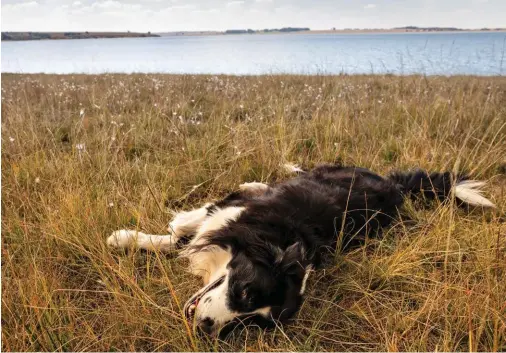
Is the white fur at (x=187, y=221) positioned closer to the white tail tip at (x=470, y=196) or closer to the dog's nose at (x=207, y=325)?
the dog's nose at (x=207, y=325)

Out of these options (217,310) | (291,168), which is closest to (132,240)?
(217,310)

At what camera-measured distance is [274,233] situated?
2594 millimetres

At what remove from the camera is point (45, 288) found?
82.7 inches

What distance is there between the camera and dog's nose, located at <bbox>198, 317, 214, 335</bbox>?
2051 millimetres

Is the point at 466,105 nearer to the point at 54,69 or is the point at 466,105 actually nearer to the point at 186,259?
the point at 186,259

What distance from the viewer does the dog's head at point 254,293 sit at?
2.08 m

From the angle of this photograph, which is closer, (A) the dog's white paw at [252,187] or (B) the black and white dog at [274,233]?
(B) the black and white dog at [274,233]

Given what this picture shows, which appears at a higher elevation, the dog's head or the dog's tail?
the dog's tail

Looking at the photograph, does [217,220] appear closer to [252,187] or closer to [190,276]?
[190,276]

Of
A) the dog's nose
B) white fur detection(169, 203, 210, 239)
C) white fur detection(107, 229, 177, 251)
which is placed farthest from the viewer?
white fur detection(169, 203, 210, 239)

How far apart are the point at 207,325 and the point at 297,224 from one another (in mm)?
995

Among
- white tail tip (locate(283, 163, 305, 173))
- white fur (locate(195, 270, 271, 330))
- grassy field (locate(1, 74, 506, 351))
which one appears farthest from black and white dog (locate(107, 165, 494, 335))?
white tail tip (locate(283, 163, 305, 173))

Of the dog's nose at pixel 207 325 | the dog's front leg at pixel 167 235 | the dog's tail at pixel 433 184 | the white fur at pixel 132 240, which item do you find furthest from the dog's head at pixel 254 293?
the dog's tail at pixel 433 184

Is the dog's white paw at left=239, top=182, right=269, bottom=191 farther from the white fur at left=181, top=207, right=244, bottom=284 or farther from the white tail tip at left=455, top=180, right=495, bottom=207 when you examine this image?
the white tail tip at left=455, top=180, right=495, bottom=207
